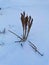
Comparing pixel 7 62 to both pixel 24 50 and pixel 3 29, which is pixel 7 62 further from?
pixel 3 29

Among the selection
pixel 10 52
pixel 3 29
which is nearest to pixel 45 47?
pixel 10 52

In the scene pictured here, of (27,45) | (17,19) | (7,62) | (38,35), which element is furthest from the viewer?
(17,19)

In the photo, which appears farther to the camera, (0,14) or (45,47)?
(0,14)

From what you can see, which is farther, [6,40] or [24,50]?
[6,40]

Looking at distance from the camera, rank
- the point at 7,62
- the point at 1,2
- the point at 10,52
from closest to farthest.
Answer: the point at 7,62 → the point at 10,52 → the point at 1,2

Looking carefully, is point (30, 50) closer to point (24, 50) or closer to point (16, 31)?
point (24, 50)

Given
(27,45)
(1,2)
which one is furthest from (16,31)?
(1,2)
